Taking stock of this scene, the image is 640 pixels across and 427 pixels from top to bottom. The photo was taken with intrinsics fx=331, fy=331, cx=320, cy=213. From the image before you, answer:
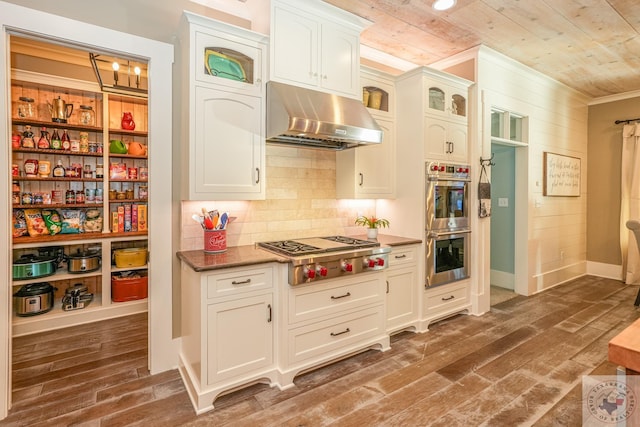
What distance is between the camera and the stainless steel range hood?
7.57 ft

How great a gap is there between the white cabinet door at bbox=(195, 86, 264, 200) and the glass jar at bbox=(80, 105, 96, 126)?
2.40m

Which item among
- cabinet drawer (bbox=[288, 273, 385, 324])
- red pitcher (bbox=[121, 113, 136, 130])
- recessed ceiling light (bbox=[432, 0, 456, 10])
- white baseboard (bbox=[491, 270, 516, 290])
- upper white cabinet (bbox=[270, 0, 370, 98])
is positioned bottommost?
white baseboard (bbox=[491, 270, 516, 290])

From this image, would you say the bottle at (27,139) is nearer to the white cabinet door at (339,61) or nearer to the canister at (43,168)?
the canister at (43,168)

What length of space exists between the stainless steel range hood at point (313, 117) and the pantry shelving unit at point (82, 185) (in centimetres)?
233

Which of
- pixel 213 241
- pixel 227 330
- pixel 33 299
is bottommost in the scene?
pixel 33 299

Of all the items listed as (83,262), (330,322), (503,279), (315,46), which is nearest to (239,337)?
(330,322)

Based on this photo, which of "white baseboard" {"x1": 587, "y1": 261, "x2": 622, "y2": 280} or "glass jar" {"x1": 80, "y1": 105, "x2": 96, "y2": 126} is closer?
"glass jar" {"x1": 80, "y1": 105, "x2": 96, "y2": 126}

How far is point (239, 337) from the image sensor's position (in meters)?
2.17

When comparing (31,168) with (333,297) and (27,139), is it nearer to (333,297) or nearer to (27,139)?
(27,139)

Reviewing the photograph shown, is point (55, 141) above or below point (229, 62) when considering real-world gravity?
below

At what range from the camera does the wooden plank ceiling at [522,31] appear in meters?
2.80

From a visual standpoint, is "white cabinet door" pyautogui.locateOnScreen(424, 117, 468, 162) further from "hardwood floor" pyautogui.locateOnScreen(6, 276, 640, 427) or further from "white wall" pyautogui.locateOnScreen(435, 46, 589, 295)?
"hardwood floor" pyautogui.locateOnScreen(6, 276, 640, 427)

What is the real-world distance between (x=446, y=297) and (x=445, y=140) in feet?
5.37

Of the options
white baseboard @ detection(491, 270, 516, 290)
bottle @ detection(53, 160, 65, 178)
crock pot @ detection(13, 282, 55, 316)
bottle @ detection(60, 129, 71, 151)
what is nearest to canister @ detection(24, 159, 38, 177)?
bottle @ detection(53, 160, 65, 178)
